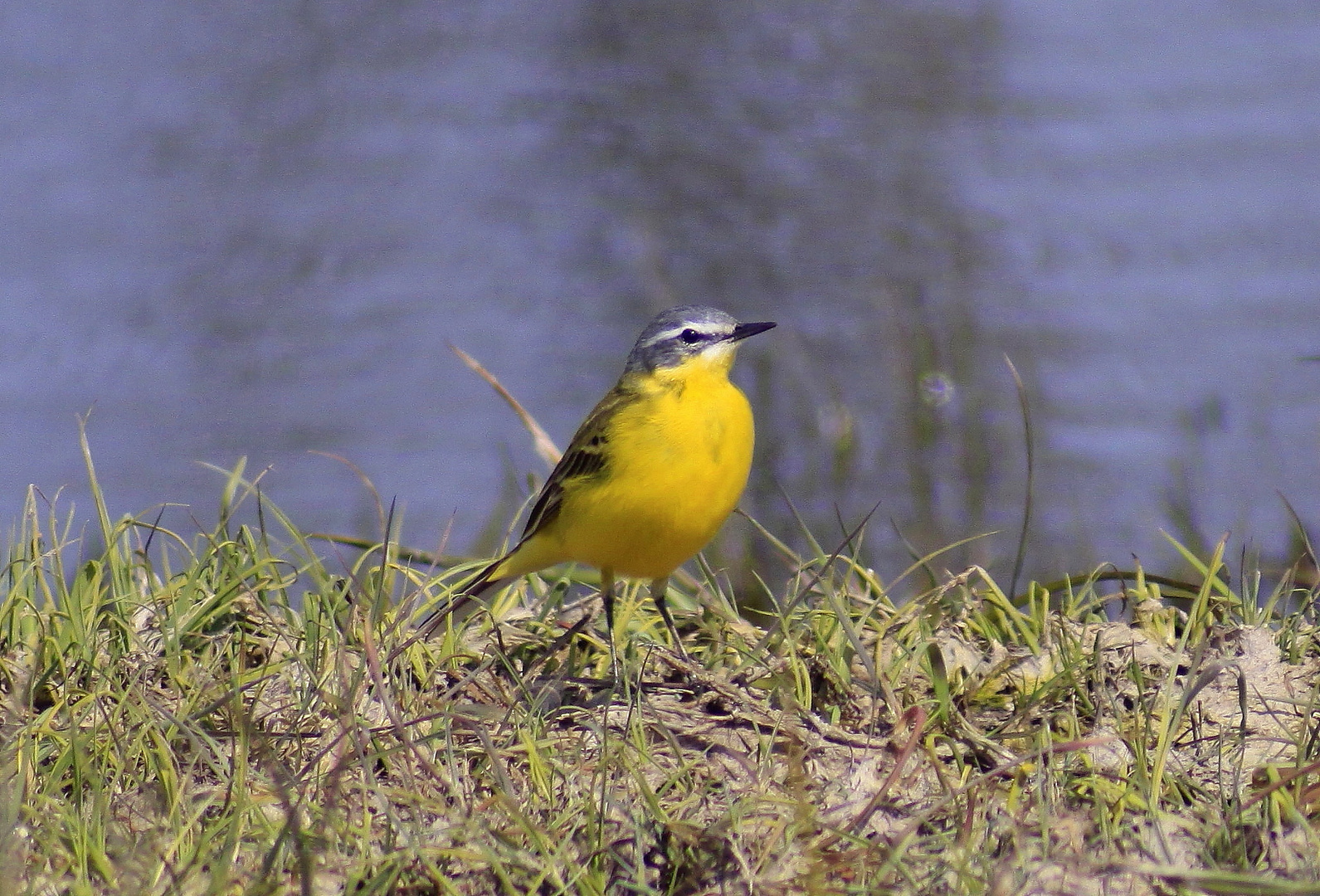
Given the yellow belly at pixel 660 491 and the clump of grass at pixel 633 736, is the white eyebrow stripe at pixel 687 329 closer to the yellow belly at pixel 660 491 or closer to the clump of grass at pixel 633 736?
the yellow belly at pixel 660 491

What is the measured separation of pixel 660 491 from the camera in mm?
4305

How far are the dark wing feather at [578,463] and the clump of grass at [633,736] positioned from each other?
1.04 feet

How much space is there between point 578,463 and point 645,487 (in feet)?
1.19

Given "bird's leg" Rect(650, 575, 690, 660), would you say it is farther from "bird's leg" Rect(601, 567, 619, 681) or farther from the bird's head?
the bird's head

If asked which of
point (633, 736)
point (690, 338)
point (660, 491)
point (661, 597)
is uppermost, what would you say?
point (690, 338)

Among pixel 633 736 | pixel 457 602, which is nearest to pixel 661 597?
pixel 457 602

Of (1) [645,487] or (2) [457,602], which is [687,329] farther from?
(2) [457,602]

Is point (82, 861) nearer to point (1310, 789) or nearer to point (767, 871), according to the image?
point (767, 871)

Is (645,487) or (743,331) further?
(743,331)

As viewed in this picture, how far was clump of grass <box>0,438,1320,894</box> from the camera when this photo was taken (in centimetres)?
291

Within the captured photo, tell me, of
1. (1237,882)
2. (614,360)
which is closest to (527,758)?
(1237,882)

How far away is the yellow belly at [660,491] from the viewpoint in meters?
4.29

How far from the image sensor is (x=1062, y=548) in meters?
6.21

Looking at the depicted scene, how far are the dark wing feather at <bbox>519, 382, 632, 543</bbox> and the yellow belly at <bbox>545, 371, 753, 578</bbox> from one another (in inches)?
1.8
